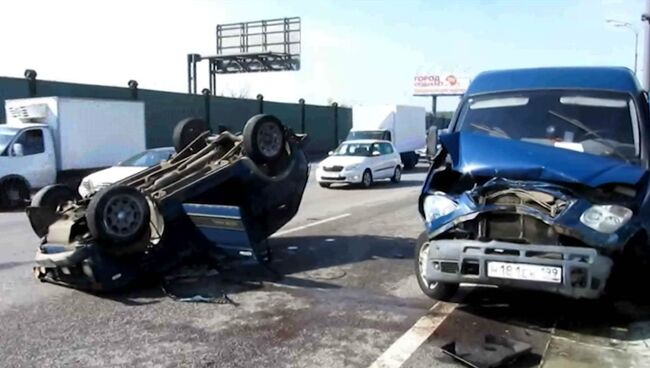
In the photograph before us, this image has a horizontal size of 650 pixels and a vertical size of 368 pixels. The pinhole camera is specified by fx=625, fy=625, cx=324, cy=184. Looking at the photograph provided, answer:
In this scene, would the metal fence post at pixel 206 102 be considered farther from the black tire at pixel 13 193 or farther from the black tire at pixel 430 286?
the black tire at pixel 430 286

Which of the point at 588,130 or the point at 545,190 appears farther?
the point at 588,130

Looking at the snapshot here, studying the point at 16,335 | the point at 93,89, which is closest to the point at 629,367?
the point at 16,335

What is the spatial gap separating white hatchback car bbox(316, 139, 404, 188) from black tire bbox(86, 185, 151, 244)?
43.2 ft

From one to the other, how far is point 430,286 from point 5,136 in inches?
502

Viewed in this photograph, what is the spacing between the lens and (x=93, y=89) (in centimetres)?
2614

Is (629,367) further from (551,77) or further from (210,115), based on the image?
(210,115)

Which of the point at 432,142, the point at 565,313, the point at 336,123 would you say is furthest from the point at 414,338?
the point at 336,123

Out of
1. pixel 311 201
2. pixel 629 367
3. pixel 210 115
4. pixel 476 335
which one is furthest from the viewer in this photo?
pixel 210 115

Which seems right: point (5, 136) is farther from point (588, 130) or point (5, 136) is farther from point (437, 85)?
point (437, 85)

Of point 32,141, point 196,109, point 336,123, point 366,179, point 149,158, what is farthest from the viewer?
point 336,123

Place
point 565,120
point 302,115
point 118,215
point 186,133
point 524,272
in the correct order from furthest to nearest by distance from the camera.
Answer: point 302,115
point 186,133
point 118,215
point 565,120
point 524,272

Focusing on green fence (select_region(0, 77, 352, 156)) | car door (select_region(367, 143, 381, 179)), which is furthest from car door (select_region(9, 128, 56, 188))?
car door (select_region(367, 143, 381, 179))

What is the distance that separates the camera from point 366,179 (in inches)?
786

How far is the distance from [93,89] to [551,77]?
76.4ft
